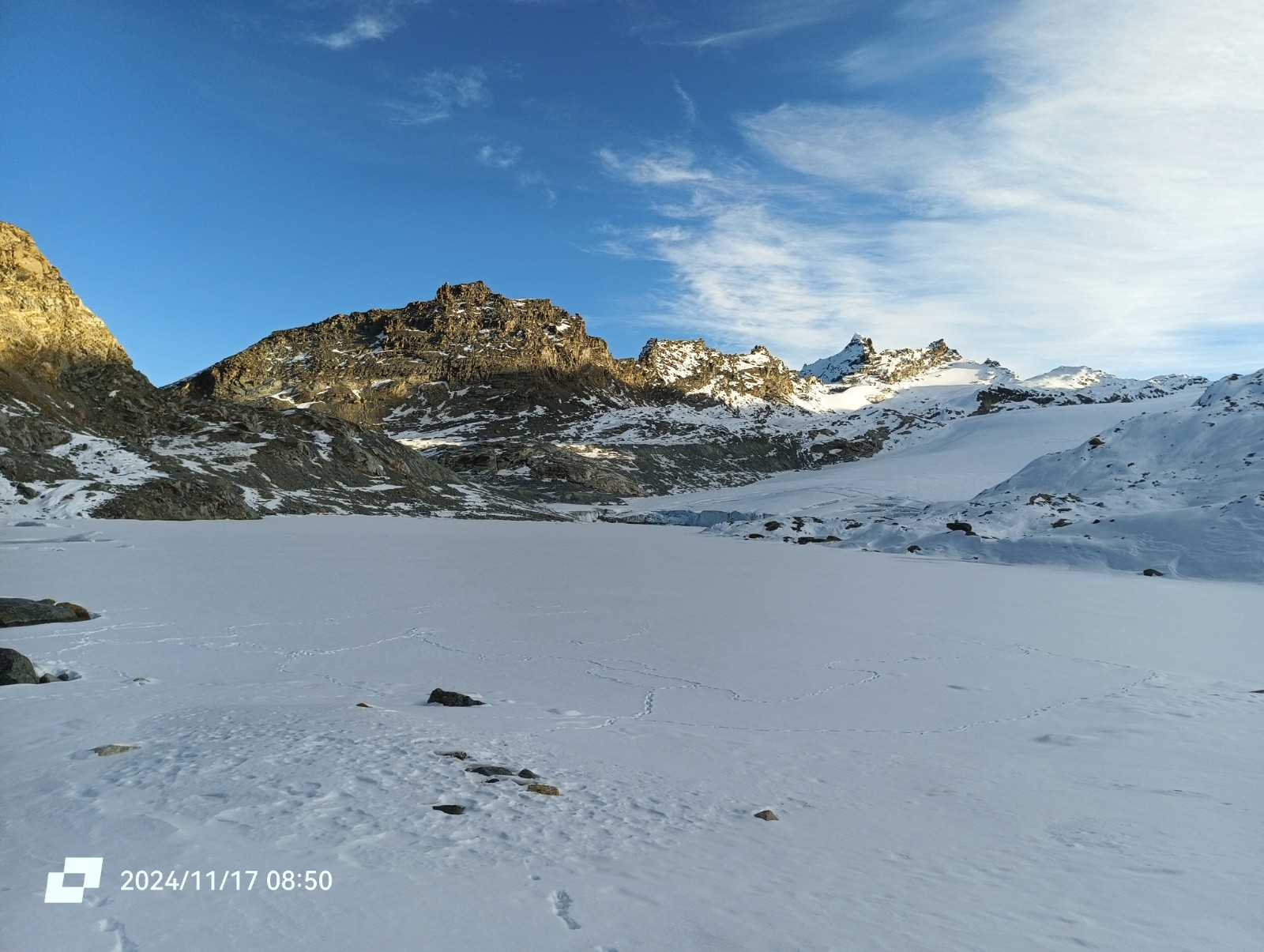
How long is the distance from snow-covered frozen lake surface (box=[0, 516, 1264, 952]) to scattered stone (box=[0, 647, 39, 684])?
0.33 meters

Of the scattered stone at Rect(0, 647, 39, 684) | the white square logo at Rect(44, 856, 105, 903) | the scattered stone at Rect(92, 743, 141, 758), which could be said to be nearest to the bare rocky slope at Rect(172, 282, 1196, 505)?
the scattered stone at Rect(0, 647, 39, 684)

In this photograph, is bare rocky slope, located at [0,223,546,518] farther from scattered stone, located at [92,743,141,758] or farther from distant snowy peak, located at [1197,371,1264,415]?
distant snowy peak, located at [1197,371,1264,415]

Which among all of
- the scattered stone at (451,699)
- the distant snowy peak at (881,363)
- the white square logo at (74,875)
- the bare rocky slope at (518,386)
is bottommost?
the white square logo at (74,875)

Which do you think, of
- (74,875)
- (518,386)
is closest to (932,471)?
(74,875)

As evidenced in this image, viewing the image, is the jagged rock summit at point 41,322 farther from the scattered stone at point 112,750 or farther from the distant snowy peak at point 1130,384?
the distant snowy peak at point 1130,384

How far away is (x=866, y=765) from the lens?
4.96 m

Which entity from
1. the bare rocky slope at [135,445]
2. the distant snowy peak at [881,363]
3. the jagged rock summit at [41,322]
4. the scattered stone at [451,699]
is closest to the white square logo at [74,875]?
the scattered stone at [451,699]

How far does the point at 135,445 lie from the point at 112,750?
35942mm

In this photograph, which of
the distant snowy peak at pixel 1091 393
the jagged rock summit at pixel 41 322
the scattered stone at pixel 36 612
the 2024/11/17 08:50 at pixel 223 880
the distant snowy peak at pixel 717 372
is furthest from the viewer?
the distant snowy peak at pixel 717 372

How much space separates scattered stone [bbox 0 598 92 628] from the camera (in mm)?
8344

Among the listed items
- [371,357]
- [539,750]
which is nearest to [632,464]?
[371,357]

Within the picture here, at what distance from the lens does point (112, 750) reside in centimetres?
452

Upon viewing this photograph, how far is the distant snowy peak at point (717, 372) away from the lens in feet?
456

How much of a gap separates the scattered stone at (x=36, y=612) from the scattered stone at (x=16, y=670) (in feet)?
8.79
